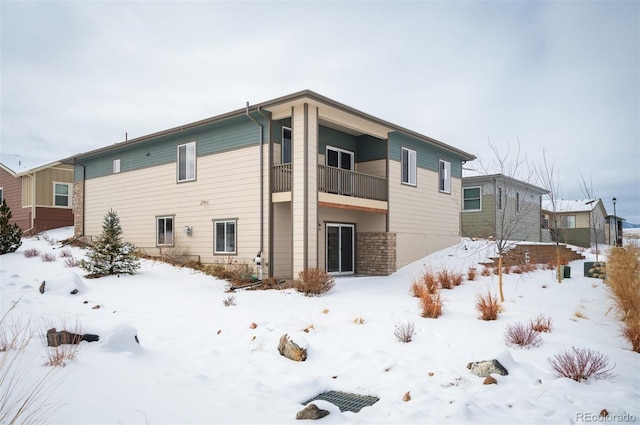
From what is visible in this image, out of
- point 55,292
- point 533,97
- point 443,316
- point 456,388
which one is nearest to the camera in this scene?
point 456,388

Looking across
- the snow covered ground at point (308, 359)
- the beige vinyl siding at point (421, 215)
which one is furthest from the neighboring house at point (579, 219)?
the snow covered ground at point (308, 359)

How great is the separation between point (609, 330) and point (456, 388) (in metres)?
4.44

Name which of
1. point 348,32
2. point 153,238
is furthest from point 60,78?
point 348,32

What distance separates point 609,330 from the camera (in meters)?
7.75

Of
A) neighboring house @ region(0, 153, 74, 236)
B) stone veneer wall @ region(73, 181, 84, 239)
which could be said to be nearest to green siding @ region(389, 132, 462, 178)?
stone veneer wall @ region(73, 181, 84, 239)

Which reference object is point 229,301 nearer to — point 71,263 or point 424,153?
point 71,263

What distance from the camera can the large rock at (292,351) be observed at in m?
6.49

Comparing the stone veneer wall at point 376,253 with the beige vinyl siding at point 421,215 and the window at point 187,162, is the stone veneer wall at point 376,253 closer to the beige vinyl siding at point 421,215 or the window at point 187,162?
the beige vinyl siding at point 421,215

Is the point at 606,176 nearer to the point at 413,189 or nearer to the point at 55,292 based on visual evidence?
the point at 413,189

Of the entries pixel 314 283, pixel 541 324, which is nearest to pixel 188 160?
pixel 314 283

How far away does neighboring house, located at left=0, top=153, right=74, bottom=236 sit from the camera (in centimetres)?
2605

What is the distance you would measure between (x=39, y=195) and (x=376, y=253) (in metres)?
22.6

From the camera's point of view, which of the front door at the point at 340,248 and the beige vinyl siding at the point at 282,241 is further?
the front door at the point at 340,248

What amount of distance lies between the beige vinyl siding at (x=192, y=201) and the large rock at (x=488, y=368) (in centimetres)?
Result: 971
